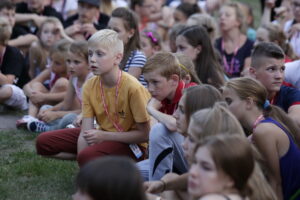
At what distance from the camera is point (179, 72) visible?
14.9 feet

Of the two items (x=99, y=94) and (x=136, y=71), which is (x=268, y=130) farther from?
(x=136, y=71)

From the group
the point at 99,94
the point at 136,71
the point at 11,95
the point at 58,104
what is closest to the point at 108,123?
the point at 99,94

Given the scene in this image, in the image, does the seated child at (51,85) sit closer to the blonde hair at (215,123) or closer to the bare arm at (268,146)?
the bare arm at (268,146)

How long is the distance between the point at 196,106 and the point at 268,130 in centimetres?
47

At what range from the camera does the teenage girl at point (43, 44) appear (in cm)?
807

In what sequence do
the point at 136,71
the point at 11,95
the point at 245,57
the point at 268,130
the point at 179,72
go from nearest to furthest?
the point at 268,130 → the point at 179,72 → the point at 136,71 → the point at 11,95 → the point at 245,57

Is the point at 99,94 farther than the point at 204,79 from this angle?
No

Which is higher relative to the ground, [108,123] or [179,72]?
[179,72]

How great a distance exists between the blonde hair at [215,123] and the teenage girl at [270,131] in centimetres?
56

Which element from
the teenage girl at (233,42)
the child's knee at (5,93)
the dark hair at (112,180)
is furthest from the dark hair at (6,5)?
the dark hair at (112,180)

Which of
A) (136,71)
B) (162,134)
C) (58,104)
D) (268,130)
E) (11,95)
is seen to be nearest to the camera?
(268,130)

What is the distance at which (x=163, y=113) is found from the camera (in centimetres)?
432

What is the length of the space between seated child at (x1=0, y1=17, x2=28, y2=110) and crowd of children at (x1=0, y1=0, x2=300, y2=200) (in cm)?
1

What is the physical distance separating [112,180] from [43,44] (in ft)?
20.7
